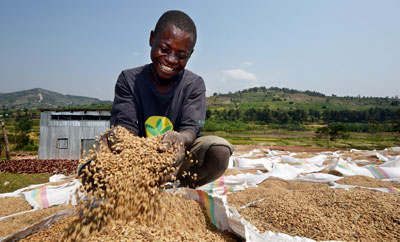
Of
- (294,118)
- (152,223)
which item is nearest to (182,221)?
(152,223)

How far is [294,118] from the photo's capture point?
4534 centimetres

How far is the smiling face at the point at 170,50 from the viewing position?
197 centimetres

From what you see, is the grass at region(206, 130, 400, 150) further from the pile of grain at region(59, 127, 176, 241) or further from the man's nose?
the pile of grain at region(59, 127, 176, 241)

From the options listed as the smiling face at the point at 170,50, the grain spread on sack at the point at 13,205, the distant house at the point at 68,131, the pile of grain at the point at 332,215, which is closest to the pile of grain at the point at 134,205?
the pile of grain at the point at 332,215

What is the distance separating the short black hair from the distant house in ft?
39.8

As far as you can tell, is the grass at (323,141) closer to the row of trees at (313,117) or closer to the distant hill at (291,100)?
the row of trees at (313,117)

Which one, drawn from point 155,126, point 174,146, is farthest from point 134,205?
point 155,126

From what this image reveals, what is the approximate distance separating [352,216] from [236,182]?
1.63 meters

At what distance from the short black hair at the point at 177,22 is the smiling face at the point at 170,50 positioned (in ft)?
0.13

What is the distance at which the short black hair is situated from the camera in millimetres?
2000

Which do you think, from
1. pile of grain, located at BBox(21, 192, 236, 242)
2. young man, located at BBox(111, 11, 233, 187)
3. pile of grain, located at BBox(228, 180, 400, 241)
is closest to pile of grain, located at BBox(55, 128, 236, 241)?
pile of grain, located at BBox(21, 192, 236, 242)

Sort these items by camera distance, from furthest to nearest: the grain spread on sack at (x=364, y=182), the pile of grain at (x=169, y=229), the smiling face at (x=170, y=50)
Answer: the grain spread on sack at (x=364, y=182) → the smiling face at (x=170, y=50) → the pile of grain at (x=169, y=229)

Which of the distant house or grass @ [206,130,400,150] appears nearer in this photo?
the distant house

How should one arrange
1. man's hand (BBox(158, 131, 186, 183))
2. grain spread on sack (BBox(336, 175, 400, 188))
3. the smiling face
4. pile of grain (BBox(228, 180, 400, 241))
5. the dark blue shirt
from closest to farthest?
pile of grain (BBox(228, 180, 400, 241))
man's hand (BBox(158, 131, 186, 183))
the smiling face
the dark blue shirt
grain spread on sack (BBox(336, 175, 400, 188))
